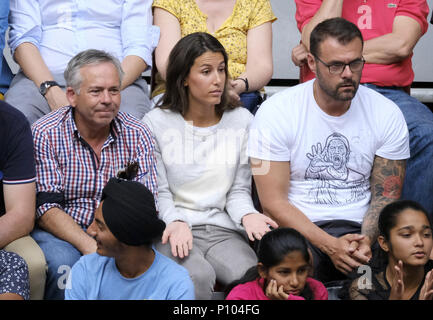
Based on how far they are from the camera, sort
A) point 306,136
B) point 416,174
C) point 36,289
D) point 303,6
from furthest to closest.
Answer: point 303,6
point 416,174
point 306,136
point 36,289

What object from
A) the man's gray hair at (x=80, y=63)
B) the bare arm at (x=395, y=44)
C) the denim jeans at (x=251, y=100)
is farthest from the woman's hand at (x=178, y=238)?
the bare arm at (x=395, y=44)

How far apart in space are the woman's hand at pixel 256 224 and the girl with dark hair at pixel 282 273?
23 cm

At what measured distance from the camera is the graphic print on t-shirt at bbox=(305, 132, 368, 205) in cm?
278

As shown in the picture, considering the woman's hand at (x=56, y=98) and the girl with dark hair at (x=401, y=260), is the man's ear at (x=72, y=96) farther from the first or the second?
the girl with dark hair at (x=401, y=260)

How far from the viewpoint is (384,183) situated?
2789 mm

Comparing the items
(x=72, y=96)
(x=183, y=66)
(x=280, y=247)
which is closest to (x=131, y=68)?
(x=183, y=66)

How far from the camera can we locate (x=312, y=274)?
260 cm

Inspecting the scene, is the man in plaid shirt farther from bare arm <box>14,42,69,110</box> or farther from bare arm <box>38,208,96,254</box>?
bare arm <box>14,42,69,110</box>

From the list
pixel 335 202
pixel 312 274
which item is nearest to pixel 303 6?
pixel 335 202

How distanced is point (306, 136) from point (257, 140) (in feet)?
0.65

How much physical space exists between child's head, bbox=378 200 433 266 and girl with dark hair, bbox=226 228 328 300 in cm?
29

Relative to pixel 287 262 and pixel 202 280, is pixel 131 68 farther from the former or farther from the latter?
pixel 287 262

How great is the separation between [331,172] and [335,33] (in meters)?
Answer: 0.55
